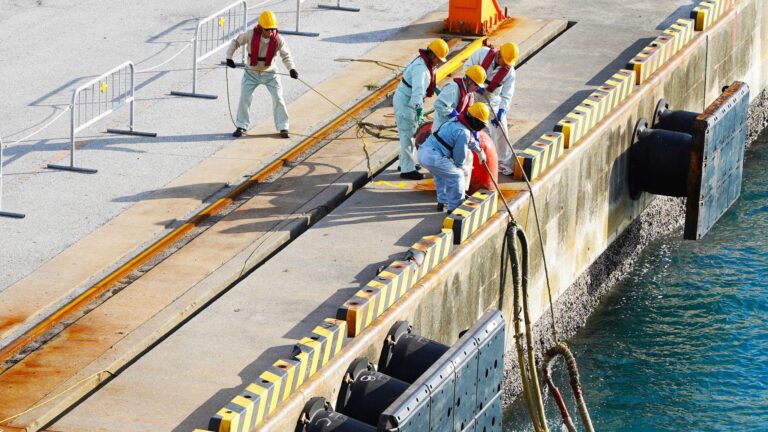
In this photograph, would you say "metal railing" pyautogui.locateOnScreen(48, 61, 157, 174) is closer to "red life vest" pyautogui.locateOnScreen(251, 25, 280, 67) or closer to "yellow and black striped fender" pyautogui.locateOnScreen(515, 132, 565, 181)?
"red life vest" pyautogui.locateOnScreen(251, 25, 280, 67)

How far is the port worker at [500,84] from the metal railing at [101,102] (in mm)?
4720

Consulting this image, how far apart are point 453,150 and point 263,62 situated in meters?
3.94

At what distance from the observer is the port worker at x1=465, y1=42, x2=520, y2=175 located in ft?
61.5

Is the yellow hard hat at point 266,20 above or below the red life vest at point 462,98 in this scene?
above

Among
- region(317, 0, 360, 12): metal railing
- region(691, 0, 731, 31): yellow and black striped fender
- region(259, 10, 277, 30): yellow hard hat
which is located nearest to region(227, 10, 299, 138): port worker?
region(259, 10, 277, 30): yellow hard hat

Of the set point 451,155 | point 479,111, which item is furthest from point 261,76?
point 479,111

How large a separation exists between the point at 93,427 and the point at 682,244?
13288 millimetres

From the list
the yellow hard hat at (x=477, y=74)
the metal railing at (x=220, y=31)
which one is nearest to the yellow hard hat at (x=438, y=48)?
the yellow hard hat at (x=477, y=74)

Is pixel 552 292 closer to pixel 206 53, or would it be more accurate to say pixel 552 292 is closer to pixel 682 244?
pixel 682 244

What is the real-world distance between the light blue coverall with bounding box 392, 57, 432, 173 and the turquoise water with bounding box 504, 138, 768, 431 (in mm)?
3668

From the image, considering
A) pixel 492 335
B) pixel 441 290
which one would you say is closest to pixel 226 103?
pixel 441 290

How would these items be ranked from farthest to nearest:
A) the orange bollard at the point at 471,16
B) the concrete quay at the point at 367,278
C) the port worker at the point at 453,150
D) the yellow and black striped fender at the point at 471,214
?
the orange bollard at the point at 471,16, the port worker at the point at 453,150, the yellow and black striped fender at the point at 471,214, the concrete quay at the point at 367,278

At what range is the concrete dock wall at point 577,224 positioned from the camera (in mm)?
15422

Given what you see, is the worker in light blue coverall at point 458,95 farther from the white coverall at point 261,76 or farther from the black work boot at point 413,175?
the white coverall at point 261,76
